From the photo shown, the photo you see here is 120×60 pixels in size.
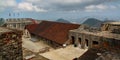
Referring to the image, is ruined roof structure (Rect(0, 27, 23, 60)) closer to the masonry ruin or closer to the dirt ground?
the dirt ground

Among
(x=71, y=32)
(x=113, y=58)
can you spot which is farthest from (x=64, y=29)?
(x=113, y=58)

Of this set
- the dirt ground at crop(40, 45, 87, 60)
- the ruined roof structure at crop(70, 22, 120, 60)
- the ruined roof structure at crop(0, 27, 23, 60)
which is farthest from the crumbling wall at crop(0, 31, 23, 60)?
the dirt ground at crop(40, 45, 87, 60)

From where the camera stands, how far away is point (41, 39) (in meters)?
38.8

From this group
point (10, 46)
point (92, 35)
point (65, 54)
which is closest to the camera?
point (10, 46)

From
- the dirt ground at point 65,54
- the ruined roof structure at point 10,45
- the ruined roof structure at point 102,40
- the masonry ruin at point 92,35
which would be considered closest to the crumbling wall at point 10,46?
the ruined roof structure at point 10,45

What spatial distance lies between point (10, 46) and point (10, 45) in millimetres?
40

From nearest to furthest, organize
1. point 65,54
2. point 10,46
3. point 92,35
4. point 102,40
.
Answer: point 10,46
point 102,40
point 65,54
point 92,35

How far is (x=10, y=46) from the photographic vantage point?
7.36 m

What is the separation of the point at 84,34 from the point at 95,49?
1604 centimetres

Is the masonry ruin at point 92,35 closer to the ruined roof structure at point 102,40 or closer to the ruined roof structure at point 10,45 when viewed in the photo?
the ruined roof structure at point 102,40

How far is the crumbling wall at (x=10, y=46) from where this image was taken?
7.16 metres

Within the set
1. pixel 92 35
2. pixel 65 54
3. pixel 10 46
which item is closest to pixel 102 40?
pixel 92 35

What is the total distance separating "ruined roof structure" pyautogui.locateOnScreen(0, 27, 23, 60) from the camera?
716cm

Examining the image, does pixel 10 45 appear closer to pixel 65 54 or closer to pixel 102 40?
pixel 102 40
